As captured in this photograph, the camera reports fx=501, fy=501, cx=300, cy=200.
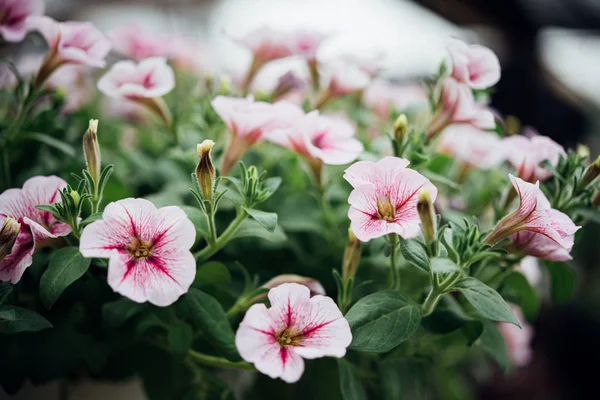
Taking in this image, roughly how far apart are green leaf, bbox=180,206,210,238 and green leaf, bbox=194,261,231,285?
0.08ft

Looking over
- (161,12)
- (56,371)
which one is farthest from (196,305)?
(161,12)

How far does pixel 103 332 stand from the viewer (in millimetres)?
461

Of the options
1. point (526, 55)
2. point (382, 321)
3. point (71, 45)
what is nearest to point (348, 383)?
point (382, 321)

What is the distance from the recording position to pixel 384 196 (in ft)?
1.26

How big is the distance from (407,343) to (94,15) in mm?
2027

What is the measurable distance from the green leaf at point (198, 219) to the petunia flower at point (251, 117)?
8 centimetres

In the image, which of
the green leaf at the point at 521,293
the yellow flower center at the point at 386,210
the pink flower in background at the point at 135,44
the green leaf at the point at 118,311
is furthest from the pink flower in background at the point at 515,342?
the pink flower in background at the point at 135,44

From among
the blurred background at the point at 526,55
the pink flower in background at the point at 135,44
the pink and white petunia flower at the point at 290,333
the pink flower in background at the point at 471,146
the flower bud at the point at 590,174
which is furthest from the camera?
the blurred background at the point at 526,55

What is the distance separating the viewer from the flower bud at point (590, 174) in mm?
430

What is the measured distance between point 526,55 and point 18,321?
1.26 metres

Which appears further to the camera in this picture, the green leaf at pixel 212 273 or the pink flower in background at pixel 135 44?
the pink flower in background at pixel 135 44

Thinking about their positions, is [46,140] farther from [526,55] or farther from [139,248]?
[526,55]

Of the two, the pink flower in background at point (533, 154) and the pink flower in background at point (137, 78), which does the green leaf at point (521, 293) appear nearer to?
the pink flower in background at point (533, 154)

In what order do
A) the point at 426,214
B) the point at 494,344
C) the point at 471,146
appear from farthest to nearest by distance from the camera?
the point at 471,146, the point at 494,344, the point at 426,214
